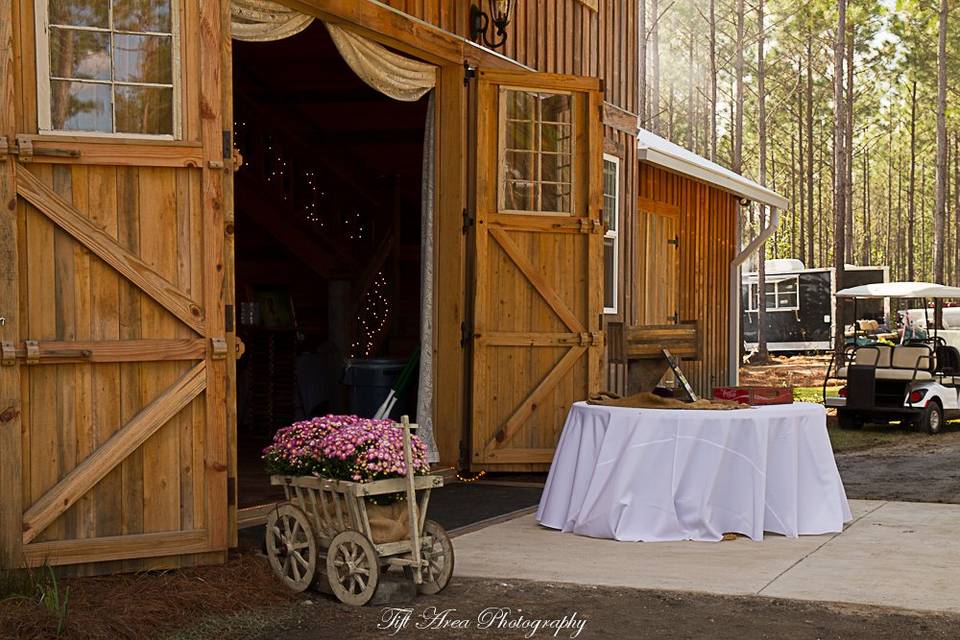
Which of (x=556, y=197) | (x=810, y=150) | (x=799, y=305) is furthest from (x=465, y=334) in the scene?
(x=810, y=150)

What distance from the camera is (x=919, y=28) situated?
36.4 m

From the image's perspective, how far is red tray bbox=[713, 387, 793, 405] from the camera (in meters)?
6.72

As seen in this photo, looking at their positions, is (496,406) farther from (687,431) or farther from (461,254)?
(687,431)

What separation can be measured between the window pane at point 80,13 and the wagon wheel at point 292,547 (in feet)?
7.63

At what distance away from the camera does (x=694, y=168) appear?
13789 millimetres

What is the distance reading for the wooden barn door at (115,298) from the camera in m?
5.27

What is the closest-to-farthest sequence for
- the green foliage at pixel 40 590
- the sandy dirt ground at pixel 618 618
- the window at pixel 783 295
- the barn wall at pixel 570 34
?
the sandy dirt ground at pixel 618 618 < the green foliage at pixel 40 590 < the barn wall at pixel 570 34 < the window at pixel 783 295

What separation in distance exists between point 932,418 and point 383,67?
313 inches

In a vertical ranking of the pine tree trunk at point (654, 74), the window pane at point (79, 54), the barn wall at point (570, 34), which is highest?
the pine tree trunk at point (654, 74)

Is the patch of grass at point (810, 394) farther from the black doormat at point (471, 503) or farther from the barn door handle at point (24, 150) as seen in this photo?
the barn door handle at point (24, 150)

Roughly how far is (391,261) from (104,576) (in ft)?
23.6

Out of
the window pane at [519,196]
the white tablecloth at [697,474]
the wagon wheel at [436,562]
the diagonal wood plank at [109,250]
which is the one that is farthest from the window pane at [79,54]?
the window pane at [519,196]

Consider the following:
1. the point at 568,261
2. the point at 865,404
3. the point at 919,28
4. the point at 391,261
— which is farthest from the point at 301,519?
the point at 919,28

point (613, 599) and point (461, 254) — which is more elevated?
point (461, 254)
